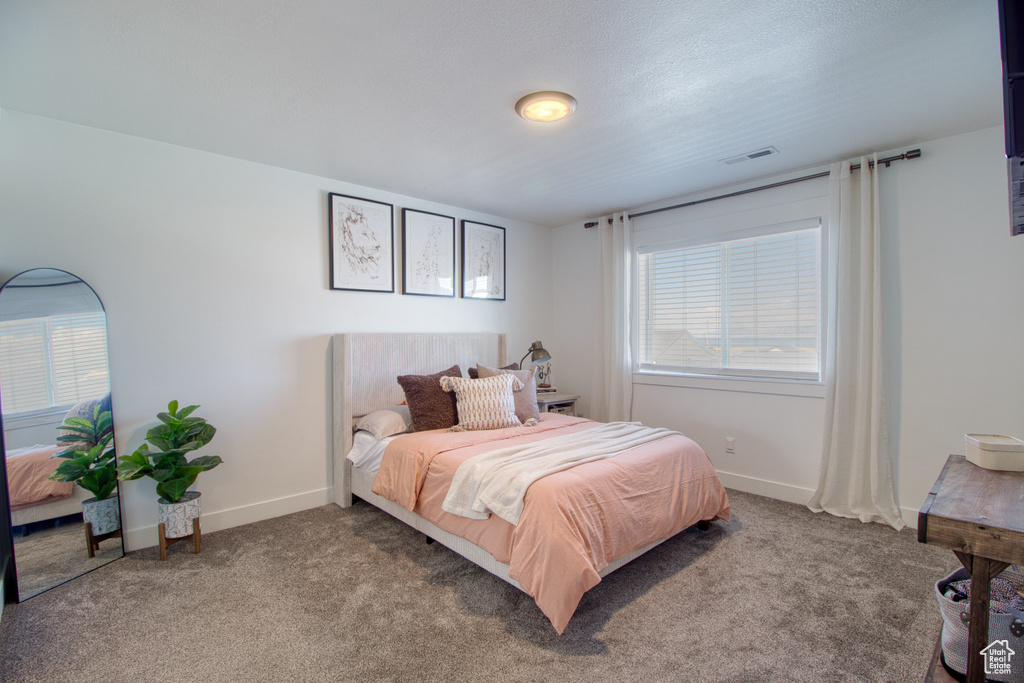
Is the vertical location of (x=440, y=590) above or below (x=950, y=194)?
below

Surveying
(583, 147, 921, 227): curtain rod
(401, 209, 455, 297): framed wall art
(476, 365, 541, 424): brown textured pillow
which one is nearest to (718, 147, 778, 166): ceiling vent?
(583, 147, 921, 227): curtain rod

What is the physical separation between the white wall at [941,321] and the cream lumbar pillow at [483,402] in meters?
2.05

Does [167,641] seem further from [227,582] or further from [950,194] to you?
[950,194]

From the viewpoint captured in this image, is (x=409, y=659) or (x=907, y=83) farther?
(x=907, y=83)

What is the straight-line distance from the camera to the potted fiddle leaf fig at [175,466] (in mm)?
2594

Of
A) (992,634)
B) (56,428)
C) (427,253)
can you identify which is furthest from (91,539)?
(992,634)

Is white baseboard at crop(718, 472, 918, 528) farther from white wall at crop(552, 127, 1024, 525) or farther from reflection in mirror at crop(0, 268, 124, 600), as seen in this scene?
reflection in mirror at crop(0, 268, 124, 600)

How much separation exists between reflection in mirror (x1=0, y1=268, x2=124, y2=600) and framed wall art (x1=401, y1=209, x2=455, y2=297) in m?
2.01

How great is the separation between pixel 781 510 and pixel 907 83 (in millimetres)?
2634

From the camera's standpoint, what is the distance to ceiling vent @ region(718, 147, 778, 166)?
302 cm

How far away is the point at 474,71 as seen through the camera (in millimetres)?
2082

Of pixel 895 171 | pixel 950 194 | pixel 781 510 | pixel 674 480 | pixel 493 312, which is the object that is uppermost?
pixel 895 171

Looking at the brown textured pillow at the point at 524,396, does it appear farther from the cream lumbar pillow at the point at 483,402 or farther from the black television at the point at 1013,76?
the black television at the point at 1013,76

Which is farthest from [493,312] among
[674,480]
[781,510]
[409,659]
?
[409,659]
